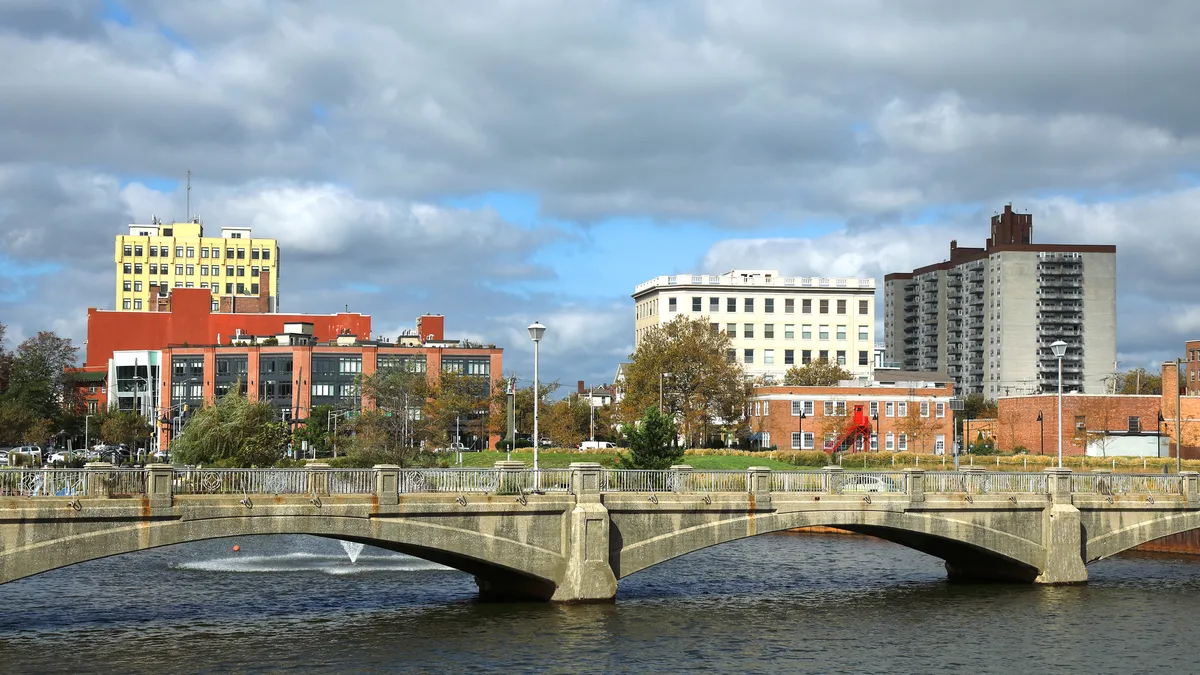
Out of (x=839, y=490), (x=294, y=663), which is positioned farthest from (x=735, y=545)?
(x=294, y=663)

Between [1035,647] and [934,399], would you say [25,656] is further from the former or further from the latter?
[934,399]

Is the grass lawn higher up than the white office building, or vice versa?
the white office building

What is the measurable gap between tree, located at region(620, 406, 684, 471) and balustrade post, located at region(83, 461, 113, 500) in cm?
3378

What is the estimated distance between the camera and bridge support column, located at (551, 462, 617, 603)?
46.8 metres

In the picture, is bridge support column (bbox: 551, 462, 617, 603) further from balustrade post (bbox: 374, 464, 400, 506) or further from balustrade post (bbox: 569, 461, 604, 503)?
balustrade post (bbox: 374, 464, 400, 506)

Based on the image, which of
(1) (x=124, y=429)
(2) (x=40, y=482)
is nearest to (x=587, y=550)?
(2) (x=40, y=482)

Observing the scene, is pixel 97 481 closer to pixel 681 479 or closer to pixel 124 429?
pixel 681 479

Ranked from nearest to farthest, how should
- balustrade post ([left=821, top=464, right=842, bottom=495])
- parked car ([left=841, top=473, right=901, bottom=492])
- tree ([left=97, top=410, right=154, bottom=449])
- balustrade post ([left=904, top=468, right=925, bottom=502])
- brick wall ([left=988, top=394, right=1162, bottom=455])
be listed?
balustrade post ([left=821, top=464, right=842, bottom=495])
balustrade post ([left=904, top=468, right=925, bottom=502])
parked car ([left=841, top=473, right=901, bottom=492])
brick wall ([left=988, top=394, right=1162, bottom=455])
tree ([left=97, top=410, right=154, bottom=449])

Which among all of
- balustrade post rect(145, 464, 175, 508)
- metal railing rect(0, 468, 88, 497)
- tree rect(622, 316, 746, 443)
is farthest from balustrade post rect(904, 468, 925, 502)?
tree rect(622, 316, 746, 443)

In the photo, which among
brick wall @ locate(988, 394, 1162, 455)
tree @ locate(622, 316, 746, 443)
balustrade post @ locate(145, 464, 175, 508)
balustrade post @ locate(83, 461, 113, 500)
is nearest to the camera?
balustrade post @ locate(83, 461, 113, 500)

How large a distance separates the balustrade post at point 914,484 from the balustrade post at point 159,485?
2739 cm

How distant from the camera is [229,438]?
79.1 m

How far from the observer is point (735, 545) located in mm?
76188

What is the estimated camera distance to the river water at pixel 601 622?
40.0m
